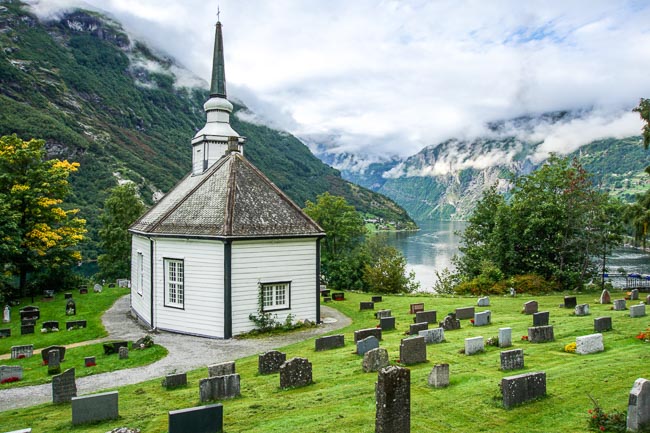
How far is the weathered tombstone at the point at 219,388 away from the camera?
1131 cm

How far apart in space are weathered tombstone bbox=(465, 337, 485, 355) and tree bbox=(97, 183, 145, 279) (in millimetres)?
39344

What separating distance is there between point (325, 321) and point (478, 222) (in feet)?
84.5

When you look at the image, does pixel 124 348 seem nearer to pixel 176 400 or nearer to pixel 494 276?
pixel 176 400

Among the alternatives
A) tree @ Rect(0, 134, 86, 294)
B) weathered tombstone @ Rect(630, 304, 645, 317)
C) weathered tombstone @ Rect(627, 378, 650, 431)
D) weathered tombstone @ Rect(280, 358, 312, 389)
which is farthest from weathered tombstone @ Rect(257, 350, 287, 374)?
tree @ Rect(0, 134, 86, 294)

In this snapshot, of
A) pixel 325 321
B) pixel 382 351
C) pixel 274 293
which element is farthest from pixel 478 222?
pixel 382 351

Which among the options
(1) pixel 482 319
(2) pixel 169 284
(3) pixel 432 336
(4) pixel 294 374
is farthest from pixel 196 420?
(1) pixel 482 319

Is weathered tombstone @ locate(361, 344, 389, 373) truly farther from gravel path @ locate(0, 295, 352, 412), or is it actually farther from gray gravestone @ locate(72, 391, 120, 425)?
gravel path @ locate(0, 295, 352, 412)

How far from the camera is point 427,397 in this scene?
396 inches

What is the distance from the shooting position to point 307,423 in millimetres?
9031

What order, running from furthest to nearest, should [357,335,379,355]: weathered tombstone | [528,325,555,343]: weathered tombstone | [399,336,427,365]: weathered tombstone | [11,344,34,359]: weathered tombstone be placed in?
[11,344,34,359]: weathered tombstone → [357,335,379,355]: weathered tombstone → [528,325,555,343]: weathered tombstone → [399,336,427,365]: weathered tombstone

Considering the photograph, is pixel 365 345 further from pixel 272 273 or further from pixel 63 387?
pixel 63 387

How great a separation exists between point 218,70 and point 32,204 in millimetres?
16362

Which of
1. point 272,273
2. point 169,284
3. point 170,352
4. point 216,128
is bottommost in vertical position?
point 170,352

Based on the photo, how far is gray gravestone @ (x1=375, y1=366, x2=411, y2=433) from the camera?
7699 mm
